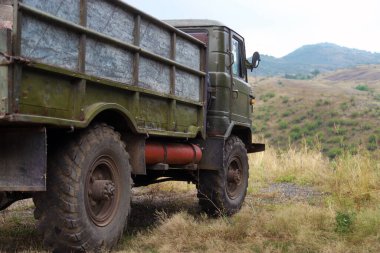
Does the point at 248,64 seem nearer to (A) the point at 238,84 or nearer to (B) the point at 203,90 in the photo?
(A) the point at 238,84

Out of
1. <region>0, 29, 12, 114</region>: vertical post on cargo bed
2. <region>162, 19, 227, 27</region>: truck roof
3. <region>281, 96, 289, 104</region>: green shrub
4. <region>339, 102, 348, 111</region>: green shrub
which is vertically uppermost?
<region>281, 96, 289, 104</region>: green shrub

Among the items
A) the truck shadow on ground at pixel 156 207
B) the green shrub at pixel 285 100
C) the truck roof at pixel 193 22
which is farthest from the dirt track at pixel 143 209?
the green shrub at pixel 285 100

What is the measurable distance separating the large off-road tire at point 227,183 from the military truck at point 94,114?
0.02 meters

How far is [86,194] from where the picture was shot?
4754 millimetres

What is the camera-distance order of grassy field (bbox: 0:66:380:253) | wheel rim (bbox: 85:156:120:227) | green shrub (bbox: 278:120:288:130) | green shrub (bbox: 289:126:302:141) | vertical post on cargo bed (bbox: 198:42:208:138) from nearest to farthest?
wheel rim (bbox: 85:156:120:227) < grassy field (bbox: 0:66:380:253) < vertical post on cargo bed (bbox: 198:42:208:138) < green shrub (bbox: 289:126:302:141) < green shrub (bbox: 278:120:288:130)

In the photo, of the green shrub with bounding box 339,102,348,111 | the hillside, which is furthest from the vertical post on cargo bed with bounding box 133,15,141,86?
the green shrub with bounding box 339,102,348,111

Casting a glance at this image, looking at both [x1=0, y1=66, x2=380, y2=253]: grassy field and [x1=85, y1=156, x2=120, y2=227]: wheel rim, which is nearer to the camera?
[x1=85, y1=156, x2=120, y2=227]: wheel rim

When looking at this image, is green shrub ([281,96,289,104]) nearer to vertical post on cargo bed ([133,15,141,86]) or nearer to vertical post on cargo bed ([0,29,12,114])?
vertical post on cargo bed ([133,15,141,86])

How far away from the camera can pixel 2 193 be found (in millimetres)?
4750

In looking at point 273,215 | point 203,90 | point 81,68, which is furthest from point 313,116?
point 81,68

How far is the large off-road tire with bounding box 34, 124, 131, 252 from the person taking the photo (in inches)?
176

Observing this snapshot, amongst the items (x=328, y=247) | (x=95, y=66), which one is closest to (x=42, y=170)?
(x=95, y=66)

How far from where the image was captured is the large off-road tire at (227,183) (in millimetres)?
7637

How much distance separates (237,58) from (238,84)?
0.50 meters
